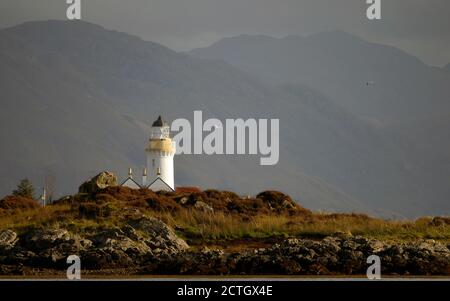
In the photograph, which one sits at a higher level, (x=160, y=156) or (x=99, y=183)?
(x=160, y=156)

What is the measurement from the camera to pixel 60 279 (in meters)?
41.0

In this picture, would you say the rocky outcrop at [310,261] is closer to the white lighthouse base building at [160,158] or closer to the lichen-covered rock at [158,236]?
the lichen-covered rock at [158,236]

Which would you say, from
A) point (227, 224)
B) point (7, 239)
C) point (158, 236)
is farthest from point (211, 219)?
point (7, 239)

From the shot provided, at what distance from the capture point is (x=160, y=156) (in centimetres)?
8412

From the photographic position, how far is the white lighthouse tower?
272ft

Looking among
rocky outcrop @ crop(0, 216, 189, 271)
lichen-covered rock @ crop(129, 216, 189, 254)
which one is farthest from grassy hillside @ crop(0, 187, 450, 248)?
rocky outcrop @ crop(0, 216, 189, 271)

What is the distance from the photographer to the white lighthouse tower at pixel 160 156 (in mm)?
82881

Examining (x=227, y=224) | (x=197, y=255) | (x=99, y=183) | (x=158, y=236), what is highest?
(x=99, y=183)

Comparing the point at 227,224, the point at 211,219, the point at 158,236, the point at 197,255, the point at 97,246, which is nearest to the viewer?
the point at 197,255

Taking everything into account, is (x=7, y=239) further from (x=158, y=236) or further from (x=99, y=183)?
(x=99, y=183)

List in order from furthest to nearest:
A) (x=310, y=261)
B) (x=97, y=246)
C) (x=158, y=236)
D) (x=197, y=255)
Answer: (x=158, y=236) < (x=97, y=246) < (x=197, y=255) < (x=310, y=261)

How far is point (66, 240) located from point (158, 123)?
40.7 m
